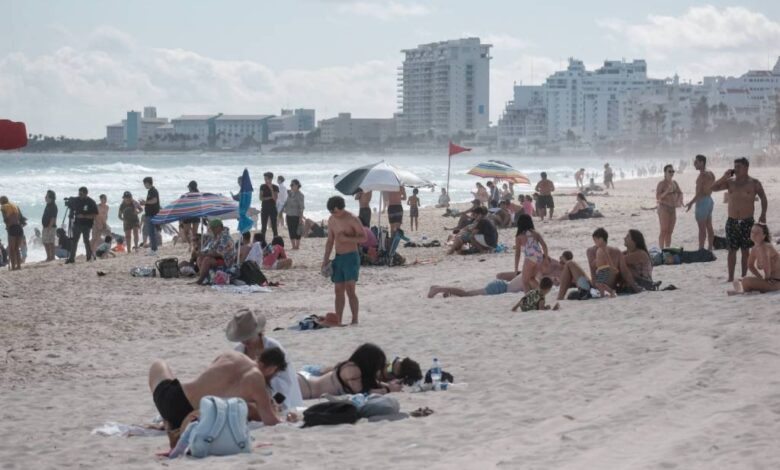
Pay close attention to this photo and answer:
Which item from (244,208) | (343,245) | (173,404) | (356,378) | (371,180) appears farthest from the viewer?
(371,180)

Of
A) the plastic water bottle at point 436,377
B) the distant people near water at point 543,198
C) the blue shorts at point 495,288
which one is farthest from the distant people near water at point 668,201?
the distant people near water at point 543,198

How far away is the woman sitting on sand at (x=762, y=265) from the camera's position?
32.3 feet

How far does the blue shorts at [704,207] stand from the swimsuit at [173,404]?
28.8ft

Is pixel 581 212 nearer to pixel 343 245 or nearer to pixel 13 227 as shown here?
pixel 13 227

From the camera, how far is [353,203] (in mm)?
41938

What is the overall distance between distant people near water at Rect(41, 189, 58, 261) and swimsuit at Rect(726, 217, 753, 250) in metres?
11.5

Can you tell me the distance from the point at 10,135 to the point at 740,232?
633 cm

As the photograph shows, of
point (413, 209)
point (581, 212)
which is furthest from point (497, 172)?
point (413, 209)

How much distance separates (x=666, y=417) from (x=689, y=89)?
187943mm

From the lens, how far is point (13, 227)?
679 inches

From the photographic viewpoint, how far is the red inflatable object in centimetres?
767

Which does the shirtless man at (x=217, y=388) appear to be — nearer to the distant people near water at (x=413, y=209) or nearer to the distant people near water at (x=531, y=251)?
the distant people near water at (x=531, y=251)

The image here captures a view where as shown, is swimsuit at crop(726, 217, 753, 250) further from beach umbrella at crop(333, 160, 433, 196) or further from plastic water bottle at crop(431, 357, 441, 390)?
beach umbrella at crop(333, 160, 433, 196)

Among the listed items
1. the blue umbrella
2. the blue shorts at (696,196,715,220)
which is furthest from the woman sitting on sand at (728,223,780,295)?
the blue umbrella
